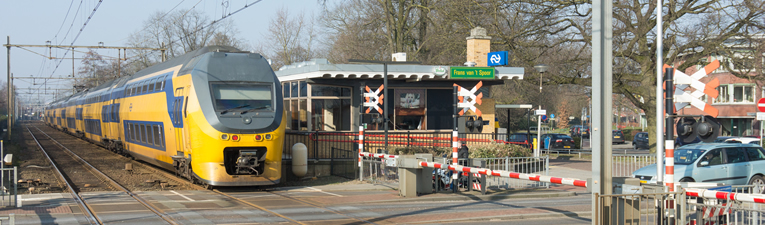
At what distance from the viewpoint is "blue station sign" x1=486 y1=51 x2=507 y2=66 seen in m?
23.4

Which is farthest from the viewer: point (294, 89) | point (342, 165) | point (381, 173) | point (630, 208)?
point (294, 89)

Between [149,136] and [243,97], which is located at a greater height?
[243,97]

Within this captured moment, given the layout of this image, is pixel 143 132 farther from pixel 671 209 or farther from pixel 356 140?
pixel 671 209

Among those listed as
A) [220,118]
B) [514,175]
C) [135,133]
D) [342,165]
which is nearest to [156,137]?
[135,133]

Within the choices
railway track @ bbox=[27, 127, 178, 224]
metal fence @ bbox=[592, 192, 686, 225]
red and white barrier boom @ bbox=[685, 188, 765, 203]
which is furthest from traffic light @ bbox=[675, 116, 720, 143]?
railway track @ bbox=[27, 127, 178, 224]

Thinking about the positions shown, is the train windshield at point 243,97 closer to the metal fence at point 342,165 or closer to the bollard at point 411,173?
the bollard at point 411,173

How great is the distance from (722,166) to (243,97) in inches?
476

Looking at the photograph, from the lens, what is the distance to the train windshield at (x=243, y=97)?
14.5 meters

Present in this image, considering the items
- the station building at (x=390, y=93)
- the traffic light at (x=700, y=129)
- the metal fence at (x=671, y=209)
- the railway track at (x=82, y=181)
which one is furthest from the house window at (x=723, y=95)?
the metal fence at (x=671, y=209)

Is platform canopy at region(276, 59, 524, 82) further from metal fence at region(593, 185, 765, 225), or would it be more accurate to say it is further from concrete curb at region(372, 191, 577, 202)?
metal fence at region(593, 185, 765, 225)

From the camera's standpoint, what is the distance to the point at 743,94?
49438mm

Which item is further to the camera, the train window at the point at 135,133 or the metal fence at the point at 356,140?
the metal fence at the point at 356,140

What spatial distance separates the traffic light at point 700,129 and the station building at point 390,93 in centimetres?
1315

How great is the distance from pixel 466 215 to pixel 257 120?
5.64 m
